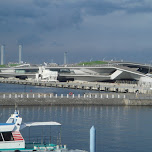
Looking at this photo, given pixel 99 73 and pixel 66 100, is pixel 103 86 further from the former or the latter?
pixel 66 100

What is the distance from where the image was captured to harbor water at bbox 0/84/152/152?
120 feet

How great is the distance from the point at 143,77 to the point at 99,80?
718 inches

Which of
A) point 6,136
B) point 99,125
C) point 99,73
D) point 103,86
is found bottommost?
point 99,125

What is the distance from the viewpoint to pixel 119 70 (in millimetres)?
123688

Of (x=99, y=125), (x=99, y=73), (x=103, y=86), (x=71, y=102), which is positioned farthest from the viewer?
(x=99, y=73)

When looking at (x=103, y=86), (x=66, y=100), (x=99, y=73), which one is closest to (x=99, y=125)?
(x=66, y=100)

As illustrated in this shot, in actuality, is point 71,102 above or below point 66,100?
below

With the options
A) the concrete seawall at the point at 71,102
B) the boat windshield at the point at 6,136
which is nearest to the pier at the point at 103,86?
the concrete seawall at the point at 71,102

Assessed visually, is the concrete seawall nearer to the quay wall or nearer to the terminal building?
the quay wall

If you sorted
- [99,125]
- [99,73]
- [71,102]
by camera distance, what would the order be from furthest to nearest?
[99,73]
[71,102]
[99,125]

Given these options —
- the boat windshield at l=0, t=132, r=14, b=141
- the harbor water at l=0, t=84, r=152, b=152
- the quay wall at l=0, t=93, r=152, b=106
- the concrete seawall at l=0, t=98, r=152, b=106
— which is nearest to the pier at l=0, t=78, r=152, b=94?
the quay wall at l=0, t=93, r=152, b=106

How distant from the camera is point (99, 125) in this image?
46.3 meters

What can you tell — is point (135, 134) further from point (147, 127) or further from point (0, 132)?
point (0, 132)

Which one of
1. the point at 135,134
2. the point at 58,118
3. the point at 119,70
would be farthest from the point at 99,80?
the point at 135,134
